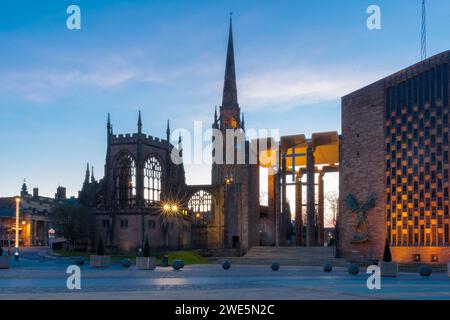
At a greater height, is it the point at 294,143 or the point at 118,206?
the point at 294,143

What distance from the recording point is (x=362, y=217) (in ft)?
206

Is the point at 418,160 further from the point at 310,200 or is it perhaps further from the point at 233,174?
the point at 233,174

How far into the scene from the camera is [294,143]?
79.8 meters

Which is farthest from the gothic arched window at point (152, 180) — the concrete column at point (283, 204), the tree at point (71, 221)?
the concrete column at point (283, 204)

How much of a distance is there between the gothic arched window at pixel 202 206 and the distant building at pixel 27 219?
39.3 meters

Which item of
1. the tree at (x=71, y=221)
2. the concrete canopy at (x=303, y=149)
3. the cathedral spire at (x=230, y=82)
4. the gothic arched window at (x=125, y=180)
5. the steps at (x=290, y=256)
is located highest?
the cathedral spire at (x=230, y=82)

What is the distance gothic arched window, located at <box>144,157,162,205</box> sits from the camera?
272 feet

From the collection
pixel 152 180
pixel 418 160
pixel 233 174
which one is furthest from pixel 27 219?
pixel 418 160

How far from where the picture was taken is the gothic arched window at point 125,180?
269ft

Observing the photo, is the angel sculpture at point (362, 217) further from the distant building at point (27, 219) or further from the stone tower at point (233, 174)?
the distant building at point (27, 219)

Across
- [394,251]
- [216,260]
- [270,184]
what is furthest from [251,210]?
[394,251]
